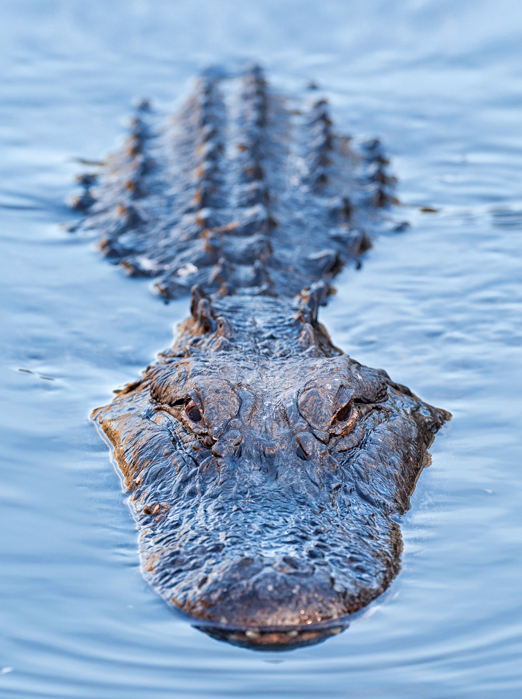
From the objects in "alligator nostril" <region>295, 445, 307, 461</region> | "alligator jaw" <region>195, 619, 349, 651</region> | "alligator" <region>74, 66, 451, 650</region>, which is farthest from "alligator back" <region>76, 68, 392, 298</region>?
"alligator jaw" <region>195, 619, 349, 651</region>

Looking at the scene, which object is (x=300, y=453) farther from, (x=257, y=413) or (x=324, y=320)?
(x=324, y=320)

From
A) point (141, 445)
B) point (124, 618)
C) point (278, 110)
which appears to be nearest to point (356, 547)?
point (124, 618)

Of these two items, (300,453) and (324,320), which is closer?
(300,453)

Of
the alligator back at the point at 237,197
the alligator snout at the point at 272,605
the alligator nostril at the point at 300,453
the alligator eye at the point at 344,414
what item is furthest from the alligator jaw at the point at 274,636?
the alligator back at the point at 237,197

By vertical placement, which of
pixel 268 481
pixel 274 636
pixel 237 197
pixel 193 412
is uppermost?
pixel 237 197

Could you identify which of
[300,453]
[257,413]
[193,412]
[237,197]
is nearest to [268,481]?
A: [300,453]

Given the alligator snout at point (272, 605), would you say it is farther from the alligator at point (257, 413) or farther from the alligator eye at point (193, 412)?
the alligator eye at point (193, 412)

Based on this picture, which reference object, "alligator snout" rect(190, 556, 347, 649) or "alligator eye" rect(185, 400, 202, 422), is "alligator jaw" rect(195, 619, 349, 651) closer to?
"alligator snout" rect(190, 556, 347, 649)
